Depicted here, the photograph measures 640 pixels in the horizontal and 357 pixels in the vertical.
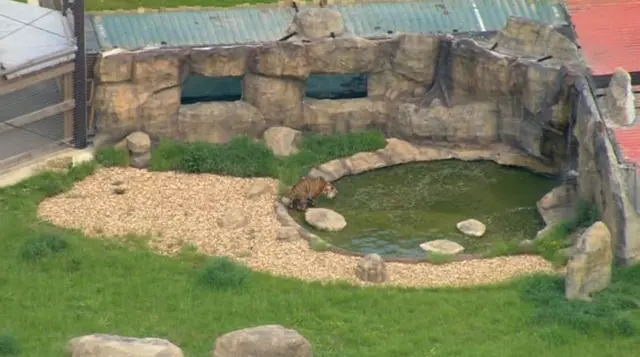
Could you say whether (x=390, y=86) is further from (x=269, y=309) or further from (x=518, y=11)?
(x=269, y=309)

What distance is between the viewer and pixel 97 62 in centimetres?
3766

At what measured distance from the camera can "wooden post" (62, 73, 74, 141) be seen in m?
37.2

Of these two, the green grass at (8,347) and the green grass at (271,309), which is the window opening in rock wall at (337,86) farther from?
the green grass at (8,347)

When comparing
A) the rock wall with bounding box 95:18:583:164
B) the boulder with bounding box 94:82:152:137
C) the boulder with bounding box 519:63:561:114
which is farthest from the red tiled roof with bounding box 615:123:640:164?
the boulder with bounding box 94:82:152:137

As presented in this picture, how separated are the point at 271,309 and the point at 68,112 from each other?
30.7ft

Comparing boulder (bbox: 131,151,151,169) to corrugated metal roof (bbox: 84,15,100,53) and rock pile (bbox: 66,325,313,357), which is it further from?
rock pile (bbox: 66,325,313,357)

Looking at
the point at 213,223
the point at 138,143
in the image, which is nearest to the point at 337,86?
the point at 138,143

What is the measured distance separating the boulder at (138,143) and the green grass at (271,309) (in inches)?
205

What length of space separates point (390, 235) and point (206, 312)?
636 centimetres

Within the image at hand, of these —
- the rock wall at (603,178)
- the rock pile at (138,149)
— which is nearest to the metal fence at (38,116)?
the rock pile at (138,149)

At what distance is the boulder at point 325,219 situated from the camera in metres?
35.8

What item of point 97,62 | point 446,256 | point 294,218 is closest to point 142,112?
point 97,62

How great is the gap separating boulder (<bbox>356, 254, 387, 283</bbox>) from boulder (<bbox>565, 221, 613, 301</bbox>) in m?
3.72

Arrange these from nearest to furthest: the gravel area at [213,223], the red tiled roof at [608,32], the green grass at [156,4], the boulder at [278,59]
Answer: the gravel area at [213,223] → the red tiled roof at [608,32] → the boulder at [278,59] → the green grass at [156,4]
